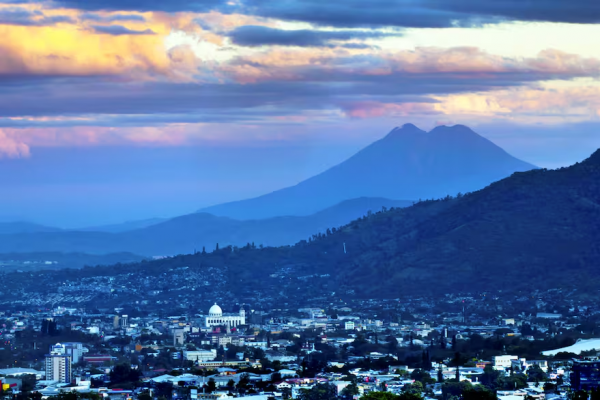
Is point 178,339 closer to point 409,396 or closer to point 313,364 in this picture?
point 313,364

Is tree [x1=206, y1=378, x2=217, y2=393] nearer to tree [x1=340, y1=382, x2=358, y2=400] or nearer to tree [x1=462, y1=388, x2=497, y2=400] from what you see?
tree [x1=340, y1=382, x2=358, y2=400]

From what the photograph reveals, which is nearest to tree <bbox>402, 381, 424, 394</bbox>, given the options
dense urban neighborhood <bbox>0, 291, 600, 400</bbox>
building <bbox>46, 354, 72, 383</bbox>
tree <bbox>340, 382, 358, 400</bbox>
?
dense urban neighborhood <bbox>0, 291, 600, 400</bbox>

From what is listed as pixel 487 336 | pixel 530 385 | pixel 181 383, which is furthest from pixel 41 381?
pixel 487 336

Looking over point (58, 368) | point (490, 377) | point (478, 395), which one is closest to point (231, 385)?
point (490, 377)

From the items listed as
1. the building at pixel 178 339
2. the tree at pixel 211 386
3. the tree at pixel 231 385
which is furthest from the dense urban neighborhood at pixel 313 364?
the tree at pixel 211 386

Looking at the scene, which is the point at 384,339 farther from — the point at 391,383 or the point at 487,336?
the point at 391,383
